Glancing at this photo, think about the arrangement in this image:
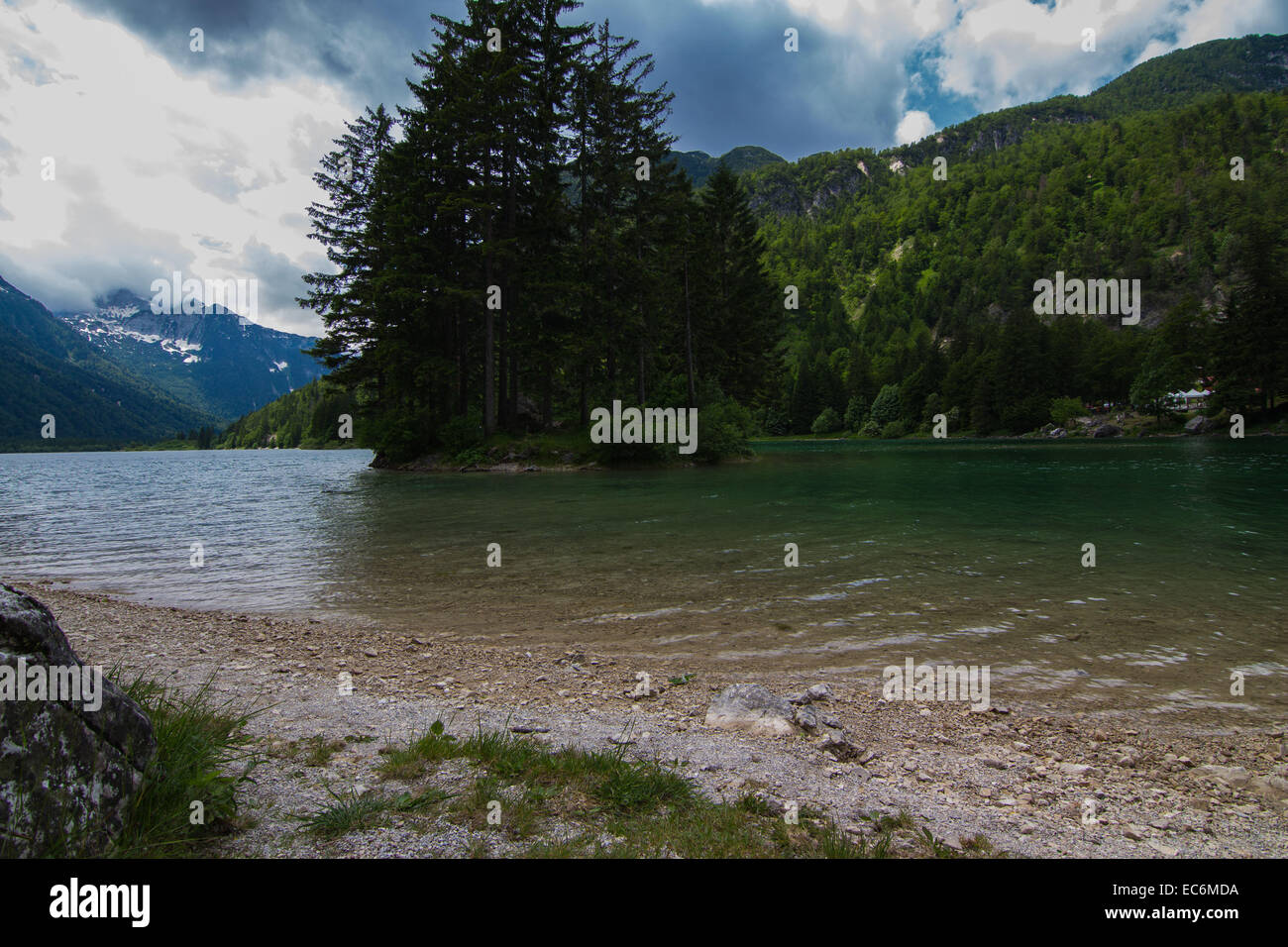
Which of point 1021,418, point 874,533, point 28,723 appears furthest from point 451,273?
point 1021,418

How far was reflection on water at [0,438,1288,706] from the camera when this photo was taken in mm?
8695

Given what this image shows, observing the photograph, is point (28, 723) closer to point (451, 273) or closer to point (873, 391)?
point (451, 273)

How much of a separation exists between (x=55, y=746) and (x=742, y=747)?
485cm

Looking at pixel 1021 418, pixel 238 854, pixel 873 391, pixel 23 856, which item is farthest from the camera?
pixel 873 391

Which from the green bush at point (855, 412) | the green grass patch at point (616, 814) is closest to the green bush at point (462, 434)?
the green grass patch at point (616, 814)

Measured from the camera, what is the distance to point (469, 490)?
31656 millimetres

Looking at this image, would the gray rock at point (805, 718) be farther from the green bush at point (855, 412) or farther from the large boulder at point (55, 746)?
the green bush at point (855, 412)

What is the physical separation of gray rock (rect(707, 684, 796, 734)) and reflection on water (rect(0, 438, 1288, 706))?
1771 mm

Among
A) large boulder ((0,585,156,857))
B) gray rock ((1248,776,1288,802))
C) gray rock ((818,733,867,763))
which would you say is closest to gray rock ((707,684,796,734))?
gray rock ((818,733,867,763))

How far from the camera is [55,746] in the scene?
2.84m

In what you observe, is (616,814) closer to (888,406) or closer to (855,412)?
(888,406)

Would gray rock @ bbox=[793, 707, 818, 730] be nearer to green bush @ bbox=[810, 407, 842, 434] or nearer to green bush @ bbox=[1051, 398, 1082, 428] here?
green bush @ bbox=[1051, 398, 1082, 428]
